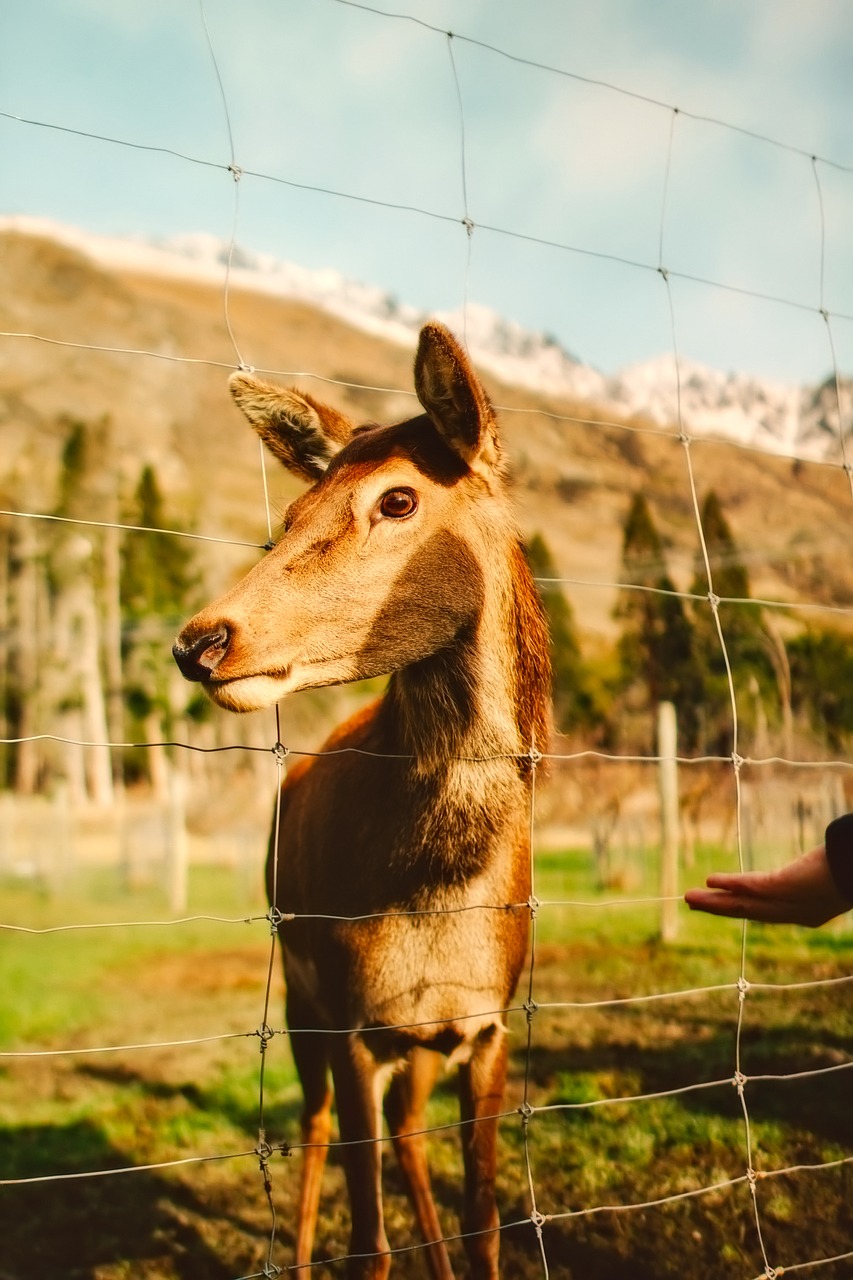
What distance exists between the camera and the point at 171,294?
13912 centimetres

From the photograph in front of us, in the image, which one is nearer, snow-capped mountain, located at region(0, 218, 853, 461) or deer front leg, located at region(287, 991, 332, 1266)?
deer front leg, located at region(287, 991, 332, 1266)

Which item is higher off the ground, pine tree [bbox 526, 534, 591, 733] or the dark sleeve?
pine tree [bbox 526, 534, 591, 733]

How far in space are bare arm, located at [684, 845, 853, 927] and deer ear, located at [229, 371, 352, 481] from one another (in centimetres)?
163

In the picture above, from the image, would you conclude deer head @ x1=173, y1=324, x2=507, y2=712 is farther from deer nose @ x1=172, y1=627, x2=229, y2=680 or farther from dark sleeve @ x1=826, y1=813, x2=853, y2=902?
dark sleeve @ x1=826, y1=813, x2=853, y2=902

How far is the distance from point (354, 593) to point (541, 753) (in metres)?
0.78


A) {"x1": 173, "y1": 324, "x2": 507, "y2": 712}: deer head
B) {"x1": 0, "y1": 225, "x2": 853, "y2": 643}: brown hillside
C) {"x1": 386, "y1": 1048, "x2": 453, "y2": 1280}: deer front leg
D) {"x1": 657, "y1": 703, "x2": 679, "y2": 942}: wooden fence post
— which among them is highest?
{"x1": 0, "y1": 225, "x2": 853, "y2": 643}: brown hillside

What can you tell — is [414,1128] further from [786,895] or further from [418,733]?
[786,895]

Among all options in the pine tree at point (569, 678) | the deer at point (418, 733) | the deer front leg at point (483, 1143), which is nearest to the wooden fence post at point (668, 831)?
the deer front leg at point (483, 1143)

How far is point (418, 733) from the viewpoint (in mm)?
2873

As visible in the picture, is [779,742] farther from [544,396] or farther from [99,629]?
[544,396]

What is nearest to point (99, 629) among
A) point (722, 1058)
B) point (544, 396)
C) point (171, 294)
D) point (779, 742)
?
point (779, 742)

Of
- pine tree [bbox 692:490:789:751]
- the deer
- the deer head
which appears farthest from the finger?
pine tree [bbox 692:490:789:751]

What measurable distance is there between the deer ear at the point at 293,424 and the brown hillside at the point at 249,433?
61.1 metres

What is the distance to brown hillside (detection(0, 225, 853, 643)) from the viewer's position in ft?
274
